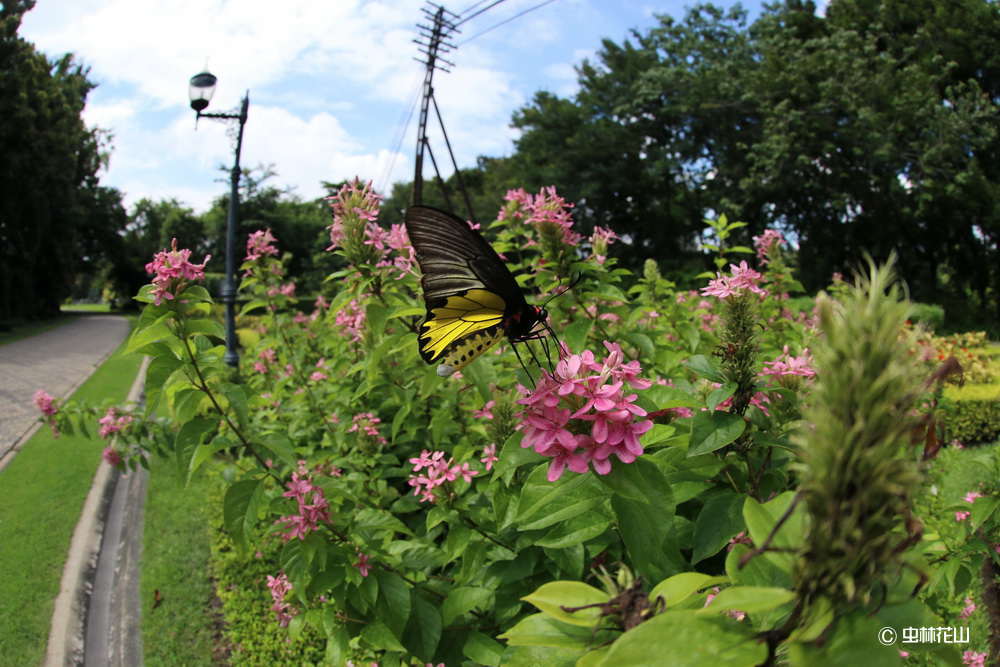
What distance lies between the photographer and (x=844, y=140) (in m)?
19.2

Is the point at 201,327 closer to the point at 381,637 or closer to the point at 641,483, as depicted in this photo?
the point at 381,637

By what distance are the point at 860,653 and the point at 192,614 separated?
4.48 m

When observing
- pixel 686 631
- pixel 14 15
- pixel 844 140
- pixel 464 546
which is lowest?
pixel 464 546

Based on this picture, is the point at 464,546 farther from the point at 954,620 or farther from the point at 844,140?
the point at 844,140

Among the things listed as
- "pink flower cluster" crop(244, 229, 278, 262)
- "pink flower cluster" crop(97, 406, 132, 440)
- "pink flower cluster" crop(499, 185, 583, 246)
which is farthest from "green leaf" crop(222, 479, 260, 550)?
"pink flower cluster" crop(97, 406, 132, 440)

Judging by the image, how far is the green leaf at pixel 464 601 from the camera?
1.74 m

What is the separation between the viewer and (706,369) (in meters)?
1.36

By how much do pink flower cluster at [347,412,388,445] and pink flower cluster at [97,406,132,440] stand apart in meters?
2.09

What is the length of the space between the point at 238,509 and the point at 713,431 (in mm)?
1498

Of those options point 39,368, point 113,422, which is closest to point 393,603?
point 113,422

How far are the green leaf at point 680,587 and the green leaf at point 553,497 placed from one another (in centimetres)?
26

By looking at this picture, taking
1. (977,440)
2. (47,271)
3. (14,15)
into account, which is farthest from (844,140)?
(47,271)

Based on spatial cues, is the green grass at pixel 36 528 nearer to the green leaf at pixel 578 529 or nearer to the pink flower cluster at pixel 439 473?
the pink flower cluster at pixel 439 473

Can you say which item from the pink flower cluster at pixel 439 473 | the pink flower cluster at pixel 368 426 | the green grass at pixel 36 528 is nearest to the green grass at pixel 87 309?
the green grass at pixel 36 528
